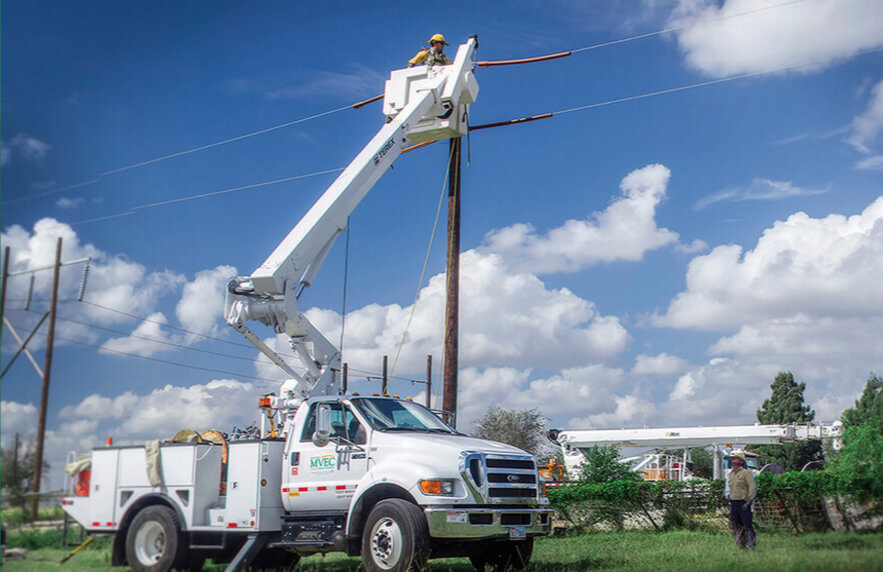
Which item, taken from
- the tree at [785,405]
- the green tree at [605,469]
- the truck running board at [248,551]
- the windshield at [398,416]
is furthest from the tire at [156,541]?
the tree at [785,405]

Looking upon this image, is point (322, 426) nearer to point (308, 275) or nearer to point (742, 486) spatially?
point (308, 275)

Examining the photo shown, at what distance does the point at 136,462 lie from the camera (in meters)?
12.1

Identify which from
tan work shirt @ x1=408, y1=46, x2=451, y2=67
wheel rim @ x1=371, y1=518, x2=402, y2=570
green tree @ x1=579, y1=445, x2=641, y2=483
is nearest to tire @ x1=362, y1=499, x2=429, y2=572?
wheel rim @ x1=371, y1=518, x2=402, y2=570

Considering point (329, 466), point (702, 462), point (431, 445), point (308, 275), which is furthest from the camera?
point (702, 462)

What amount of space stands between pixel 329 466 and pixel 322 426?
665 mm

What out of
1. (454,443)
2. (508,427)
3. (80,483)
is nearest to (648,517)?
(454,443)

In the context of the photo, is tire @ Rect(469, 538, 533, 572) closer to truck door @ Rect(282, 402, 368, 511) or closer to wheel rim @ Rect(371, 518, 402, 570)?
wheel rim @ Rect(371, 518, 402, 570)

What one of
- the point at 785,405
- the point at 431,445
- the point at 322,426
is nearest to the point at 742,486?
the point at 431,445

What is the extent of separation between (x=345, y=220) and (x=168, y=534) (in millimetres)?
6240

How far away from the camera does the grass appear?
810 centimetres

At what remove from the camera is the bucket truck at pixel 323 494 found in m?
10.9

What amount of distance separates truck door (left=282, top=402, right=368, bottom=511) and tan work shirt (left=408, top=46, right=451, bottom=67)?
31.1 feet

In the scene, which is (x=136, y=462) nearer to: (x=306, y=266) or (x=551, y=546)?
(x=306, y=266)

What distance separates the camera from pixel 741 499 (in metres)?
14.0
